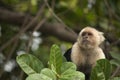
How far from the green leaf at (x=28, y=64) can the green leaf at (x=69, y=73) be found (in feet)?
0.37

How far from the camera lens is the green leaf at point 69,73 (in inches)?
57.7

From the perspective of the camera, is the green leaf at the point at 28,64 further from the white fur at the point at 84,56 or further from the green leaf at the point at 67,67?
the white fur at the point at 84,56

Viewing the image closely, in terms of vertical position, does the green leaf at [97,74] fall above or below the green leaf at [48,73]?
below

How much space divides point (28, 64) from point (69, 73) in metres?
0.17

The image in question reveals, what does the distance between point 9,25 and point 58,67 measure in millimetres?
1925

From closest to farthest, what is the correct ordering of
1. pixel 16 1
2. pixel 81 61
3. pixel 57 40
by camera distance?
pixel 81 61
pixel 16 1
pixel 57 40

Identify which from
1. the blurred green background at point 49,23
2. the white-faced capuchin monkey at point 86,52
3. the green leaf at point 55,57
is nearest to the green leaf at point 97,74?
the green leaf at point 55,57

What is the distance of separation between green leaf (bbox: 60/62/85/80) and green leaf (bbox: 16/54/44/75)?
114 mm

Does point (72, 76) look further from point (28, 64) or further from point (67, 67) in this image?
point (28, 64)

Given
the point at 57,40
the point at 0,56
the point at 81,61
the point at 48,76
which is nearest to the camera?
the point at 48,76

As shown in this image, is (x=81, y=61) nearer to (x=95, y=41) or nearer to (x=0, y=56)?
(x=95, y=41)

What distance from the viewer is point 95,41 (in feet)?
6.82

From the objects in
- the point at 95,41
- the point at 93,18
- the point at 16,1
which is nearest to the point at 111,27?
the point at 93,18

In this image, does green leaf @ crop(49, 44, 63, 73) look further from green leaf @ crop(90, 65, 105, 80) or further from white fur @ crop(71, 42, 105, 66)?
white fur @ crop(71, 42, 105, 66)
